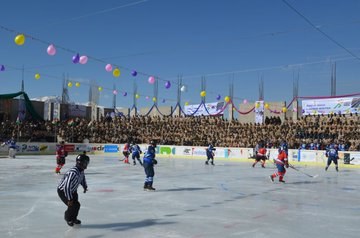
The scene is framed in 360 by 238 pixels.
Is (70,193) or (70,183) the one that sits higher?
(70,183)

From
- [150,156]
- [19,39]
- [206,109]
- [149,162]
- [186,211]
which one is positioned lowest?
[186,211]

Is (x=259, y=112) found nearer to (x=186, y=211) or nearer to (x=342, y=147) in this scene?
(x=342, y=147)

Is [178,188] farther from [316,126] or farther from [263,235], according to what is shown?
[316,126]

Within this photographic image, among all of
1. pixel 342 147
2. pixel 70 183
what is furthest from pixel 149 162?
pixel 342 147

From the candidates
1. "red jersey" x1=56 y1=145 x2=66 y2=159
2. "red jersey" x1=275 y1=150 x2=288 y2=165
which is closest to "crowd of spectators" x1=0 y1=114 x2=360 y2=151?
"red jersey" x1=275 y1=150 x2=288 y2=165

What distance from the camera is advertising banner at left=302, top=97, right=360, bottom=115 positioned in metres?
28.6

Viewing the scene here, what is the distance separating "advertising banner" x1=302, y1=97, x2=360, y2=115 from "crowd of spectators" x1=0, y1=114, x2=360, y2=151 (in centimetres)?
48

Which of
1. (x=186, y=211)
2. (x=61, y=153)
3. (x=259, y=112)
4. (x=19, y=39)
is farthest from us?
(x=259, y=112)

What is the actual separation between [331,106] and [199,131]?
11280 millimetres

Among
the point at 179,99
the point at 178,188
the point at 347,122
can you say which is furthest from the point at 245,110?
the point at 178,188

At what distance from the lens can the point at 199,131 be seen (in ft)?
117

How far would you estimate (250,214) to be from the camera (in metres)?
8.16

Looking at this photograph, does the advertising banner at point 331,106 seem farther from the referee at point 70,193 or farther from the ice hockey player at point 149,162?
the referee at point 70,193

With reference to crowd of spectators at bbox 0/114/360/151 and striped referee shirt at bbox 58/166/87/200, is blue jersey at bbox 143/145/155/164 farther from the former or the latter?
crowd of spectators at bbox 0/114/360/151
